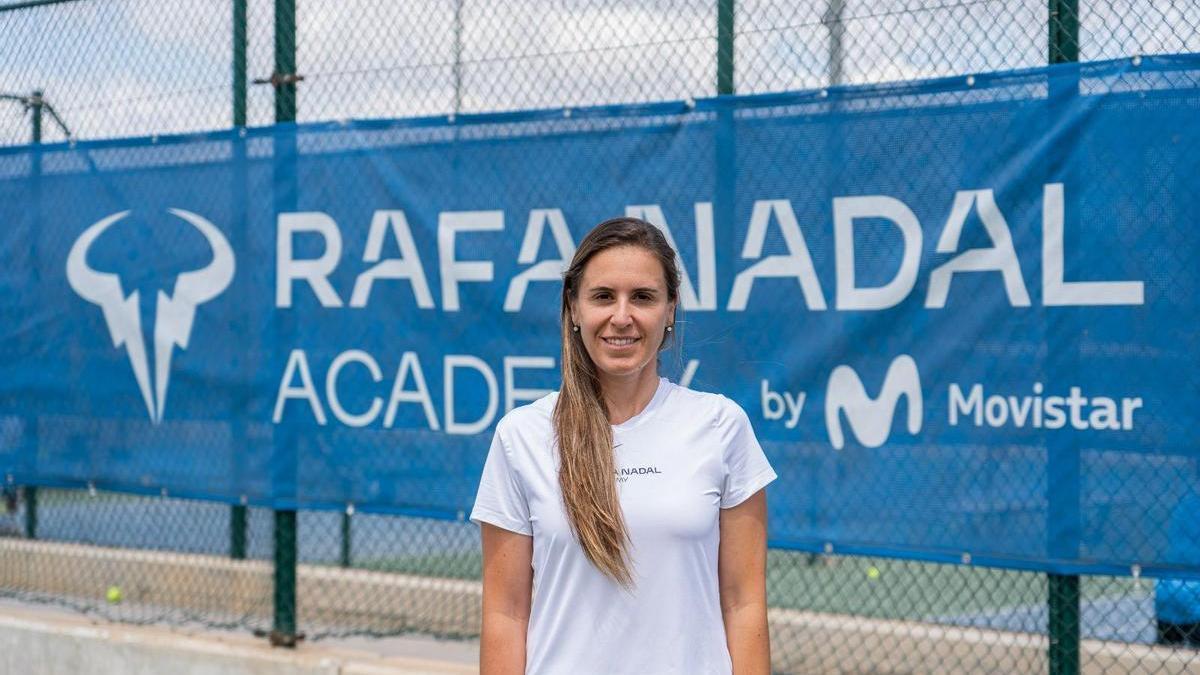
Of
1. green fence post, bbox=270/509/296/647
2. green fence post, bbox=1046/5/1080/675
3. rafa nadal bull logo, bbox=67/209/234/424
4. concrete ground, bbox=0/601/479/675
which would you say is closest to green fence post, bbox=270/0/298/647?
green fence post, bbox=270/509/296/647

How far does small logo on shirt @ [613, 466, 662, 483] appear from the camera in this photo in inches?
97.1

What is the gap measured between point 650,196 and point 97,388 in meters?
2.80

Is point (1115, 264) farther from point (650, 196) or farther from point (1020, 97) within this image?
point (650, 196)

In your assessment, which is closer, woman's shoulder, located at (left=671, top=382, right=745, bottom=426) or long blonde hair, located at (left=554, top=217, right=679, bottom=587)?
long blonde hair, located at (left=554, top=217, right=679, bottom=587)

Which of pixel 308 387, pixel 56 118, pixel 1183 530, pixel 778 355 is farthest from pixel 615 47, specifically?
pixel 56 118

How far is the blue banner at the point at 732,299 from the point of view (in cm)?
439

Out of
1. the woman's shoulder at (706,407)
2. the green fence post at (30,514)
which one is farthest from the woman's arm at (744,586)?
the green fence post at (30,514)

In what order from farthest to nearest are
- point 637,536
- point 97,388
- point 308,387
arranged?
1. point 97,388
2. point 308,387
3. point 637,536

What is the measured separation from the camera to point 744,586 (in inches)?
100

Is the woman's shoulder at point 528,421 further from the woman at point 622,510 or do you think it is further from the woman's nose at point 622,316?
the woman's nose at point 622,316

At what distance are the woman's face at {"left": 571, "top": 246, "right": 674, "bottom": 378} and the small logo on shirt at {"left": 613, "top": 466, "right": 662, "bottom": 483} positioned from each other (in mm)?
176

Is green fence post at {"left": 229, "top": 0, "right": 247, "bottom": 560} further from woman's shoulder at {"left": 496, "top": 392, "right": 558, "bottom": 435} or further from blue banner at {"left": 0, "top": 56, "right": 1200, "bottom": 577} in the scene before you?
woman's shoulder at {"left": 496, "top": 392, "right": 558, "bottom": 435}

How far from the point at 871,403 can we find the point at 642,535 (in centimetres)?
244

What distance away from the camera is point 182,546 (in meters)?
6.53
